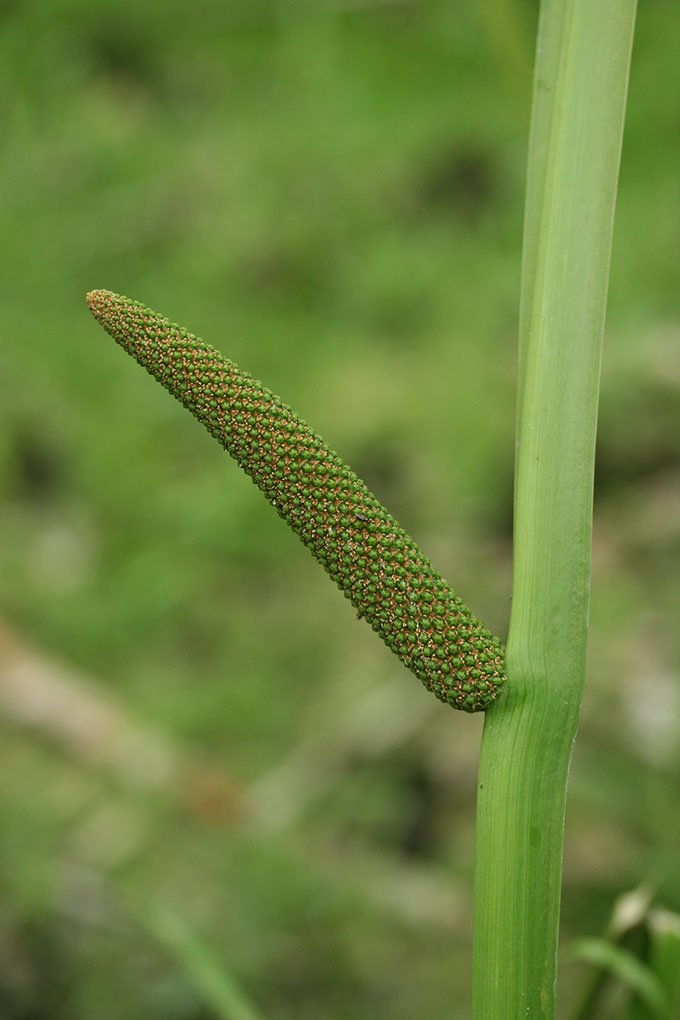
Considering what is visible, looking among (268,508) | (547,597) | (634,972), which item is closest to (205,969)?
(634,972)

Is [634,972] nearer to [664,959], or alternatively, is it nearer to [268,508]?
[664,959]

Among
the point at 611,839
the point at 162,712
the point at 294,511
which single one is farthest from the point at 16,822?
the point at 294,511

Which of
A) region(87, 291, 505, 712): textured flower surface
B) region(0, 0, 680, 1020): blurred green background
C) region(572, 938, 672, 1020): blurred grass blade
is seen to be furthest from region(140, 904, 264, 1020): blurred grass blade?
region(0, 0, 680, 1020): blurred green background

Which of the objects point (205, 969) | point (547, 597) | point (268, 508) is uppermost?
point (268, 508)

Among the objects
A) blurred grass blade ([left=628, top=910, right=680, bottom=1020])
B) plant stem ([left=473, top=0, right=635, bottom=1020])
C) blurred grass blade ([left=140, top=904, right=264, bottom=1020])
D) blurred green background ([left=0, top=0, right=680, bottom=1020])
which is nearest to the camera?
plant stem ([left=473, top=0, right=635, bottom=1020])

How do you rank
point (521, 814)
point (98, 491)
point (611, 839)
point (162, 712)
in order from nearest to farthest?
point (521, 814) → point (611, 839) → point (162, 712) → point (98, 491)

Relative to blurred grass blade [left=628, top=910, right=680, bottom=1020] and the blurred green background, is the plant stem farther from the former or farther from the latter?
the blurred green background

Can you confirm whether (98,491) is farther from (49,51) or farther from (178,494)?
(49,51)
